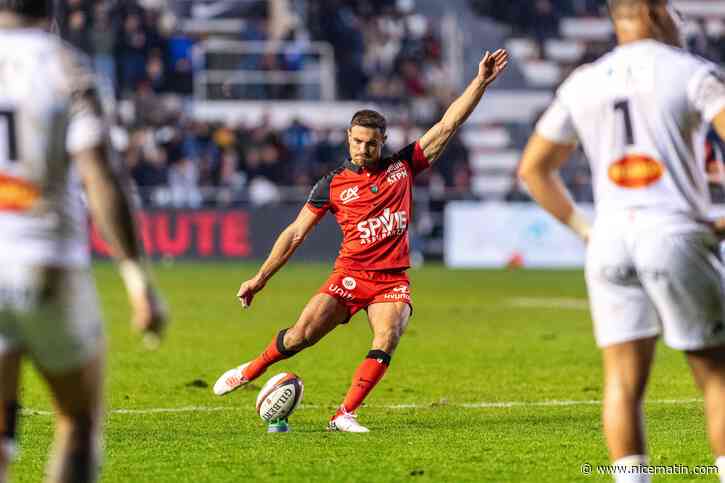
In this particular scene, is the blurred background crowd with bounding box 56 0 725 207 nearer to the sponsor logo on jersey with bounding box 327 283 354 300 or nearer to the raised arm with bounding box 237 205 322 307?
the raised arm with bounding box 237 205 322 307

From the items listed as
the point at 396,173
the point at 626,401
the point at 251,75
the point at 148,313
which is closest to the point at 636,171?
the point at 626,401

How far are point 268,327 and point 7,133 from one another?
14.5 meters

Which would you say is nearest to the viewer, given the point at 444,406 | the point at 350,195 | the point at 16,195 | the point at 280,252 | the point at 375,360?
the point at 16,195

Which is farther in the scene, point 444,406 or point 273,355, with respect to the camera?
point 444,406

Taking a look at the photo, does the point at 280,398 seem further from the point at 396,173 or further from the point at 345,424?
the point at 396,173

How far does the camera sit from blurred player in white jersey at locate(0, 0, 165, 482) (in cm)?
491

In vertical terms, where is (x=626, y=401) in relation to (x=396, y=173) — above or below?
above

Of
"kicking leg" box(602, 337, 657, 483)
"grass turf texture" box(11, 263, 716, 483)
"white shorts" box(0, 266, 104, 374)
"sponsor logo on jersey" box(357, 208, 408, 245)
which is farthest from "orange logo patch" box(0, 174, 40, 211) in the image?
"sponsor logo on jersey" box(357, 208, 408, 245)

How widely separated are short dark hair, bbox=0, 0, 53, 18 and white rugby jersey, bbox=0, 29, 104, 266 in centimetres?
8

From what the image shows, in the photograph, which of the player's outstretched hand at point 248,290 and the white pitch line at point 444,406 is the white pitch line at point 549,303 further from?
the player's outstretched hand at point 248,290

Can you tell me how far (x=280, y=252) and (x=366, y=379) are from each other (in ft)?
3.51

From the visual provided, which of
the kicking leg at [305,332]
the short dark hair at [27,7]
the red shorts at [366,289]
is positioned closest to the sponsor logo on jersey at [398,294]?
the red shorts at [366,289]

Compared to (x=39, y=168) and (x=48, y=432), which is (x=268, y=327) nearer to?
(x=48, y=432)

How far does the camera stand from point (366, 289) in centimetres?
1040
